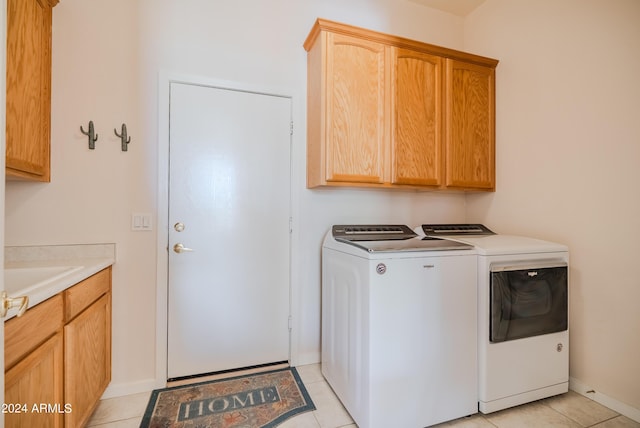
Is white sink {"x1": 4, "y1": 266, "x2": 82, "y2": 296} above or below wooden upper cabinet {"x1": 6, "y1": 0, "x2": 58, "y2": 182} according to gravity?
below

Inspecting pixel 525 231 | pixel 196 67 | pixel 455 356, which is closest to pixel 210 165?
pixel 196 67

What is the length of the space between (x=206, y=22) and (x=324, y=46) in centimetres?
84

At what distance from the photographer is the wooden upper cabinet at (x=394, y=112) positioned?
1939 mm

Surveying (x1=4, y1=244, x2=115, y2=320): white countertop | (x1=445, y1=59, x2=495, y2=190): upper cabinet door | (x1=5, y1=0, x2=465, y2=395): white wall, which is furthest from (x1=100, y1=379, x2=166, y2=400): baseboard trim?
(x1=445, y1=59, x2=495, y2=190): upper cabinet door

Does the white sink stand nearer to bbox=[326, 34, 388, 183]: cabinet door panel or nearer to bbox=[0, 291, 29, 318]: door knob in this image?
bbox=[0, 291, 29, 318]: door knob

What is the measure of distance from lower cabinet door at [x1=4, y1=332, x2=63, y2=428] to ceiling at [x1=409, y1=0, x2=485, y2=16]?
337 centimetres

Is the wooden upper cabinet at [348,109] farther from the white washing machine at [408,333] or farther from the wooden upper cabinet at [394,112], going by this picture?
the white washing machine at [408,333]

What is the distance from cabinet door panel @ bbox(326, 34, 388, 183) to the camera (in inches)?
76.1

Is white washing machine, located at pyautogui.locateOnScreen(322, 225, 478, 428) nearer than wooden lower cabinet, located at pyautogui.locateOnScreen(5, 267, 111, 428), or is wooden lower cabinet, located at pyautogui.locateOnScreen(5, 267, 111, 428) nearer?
wooden lower cabinet, located at pyautogui.locateOnScreen(5, 267, 111, 428)

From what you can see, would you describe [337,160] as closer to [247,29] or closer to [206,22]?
[247,29]

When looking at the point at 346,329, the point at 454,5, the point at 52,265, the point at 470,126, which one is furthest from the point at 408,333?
the point at 454,5

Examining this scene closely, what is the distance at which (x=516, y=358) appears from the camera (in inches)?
67.5

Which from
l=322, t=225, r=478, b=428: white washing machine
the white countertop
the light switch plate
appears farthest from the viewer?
the light switch plate

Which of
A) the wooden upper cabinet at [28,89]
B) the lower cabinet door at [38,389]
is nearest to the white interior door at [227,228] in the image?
the wooden upper cabinet at [28,89]
